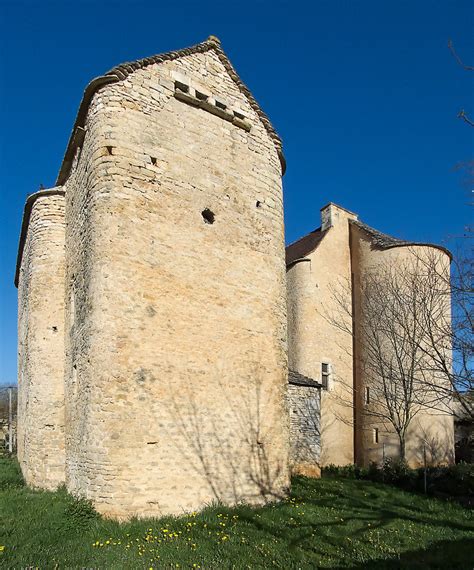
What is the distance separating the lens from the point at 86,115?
9.99m

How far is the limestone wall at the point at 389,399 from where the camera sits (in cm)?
1688

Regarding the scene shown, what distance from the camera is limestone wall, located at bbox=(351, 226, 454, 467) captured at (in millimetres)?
16875

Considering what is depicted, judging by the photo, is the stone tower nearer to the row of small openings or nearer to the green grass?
the row of small openings

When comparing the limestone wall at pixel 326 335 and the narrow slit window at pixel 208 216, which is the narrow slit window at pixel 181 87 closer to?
the narrow slit window at pixel 208 216

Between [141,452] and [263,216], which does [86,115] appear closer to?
[263,216]

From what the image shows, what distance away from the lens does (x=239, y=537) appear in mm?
7363

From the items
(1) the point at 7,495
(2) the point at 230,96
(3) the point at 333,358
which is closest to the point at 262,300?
(2) the point at 230,96

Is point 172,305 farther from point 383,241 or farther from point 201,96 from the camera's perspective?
point 383,241

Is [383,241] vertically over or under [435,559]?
over

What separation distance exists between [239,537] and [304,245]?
50.2ft

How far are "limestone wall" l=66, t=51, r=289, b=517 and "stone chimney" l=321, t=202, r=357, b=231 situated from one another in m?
9.45

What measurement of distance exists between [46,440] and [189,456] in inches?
139

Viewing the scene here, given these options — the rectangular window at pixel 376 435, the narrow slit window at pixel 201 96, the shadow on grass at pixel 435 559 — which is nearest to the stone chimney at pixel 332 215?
the rectangular window at pixel 376 435

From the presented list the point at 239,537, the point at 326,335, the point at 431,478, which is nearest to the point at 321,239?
the point at 326,335
